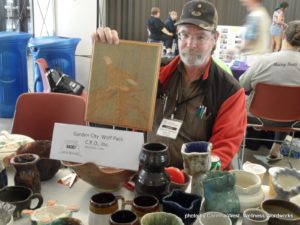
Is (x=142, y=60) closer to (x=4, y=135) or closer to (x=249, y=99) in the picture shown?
(x=4, y=135)

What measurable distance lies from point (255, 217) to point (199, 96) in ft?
2.94

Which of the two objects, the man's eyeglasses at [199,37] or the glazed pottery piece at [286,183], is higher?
the man's eyeglasses at [199,37]

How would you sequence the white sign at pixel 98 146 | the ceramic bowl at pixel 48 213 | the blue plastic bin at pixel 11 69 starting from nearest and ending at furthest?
the ceramic bowl at pixel 48 213 → the white sign at pixel 98 146 → the blue plastic bin at pixel 11 69

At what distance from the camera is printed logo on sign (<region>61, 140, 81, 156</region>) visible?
115 cm

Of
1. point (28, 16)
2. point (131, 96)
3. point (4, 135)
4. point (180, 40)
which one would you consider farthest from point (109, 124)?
point (28, 16)

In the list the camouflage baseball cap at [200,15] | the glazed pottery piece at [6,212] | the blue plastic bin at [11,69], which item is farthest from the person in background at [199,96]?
the blue plastic bin at [11,69]

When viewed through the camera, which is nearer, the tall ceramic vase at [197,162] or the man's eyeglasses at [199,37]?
the tall ceramic vase at [197,162]

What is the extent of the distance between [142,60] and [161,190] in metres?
0.47

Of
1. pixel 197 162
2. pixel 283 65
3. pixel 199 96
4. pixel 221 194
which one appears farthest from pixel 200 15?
pixel 283 65

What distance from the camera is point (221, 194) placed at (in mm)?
971

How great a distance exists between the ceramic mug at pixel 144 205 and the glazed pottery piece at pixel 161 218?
0.04m

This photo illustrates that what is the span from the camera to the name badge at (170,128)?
5.55 ft

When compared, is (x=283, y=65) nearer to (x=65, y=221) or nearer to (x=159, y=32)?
(x=65, y=221)

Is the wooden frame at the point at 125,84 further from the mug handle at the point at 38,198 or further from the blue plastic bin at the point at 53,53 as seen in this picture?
the blue plastic bin at the point at 53,53
